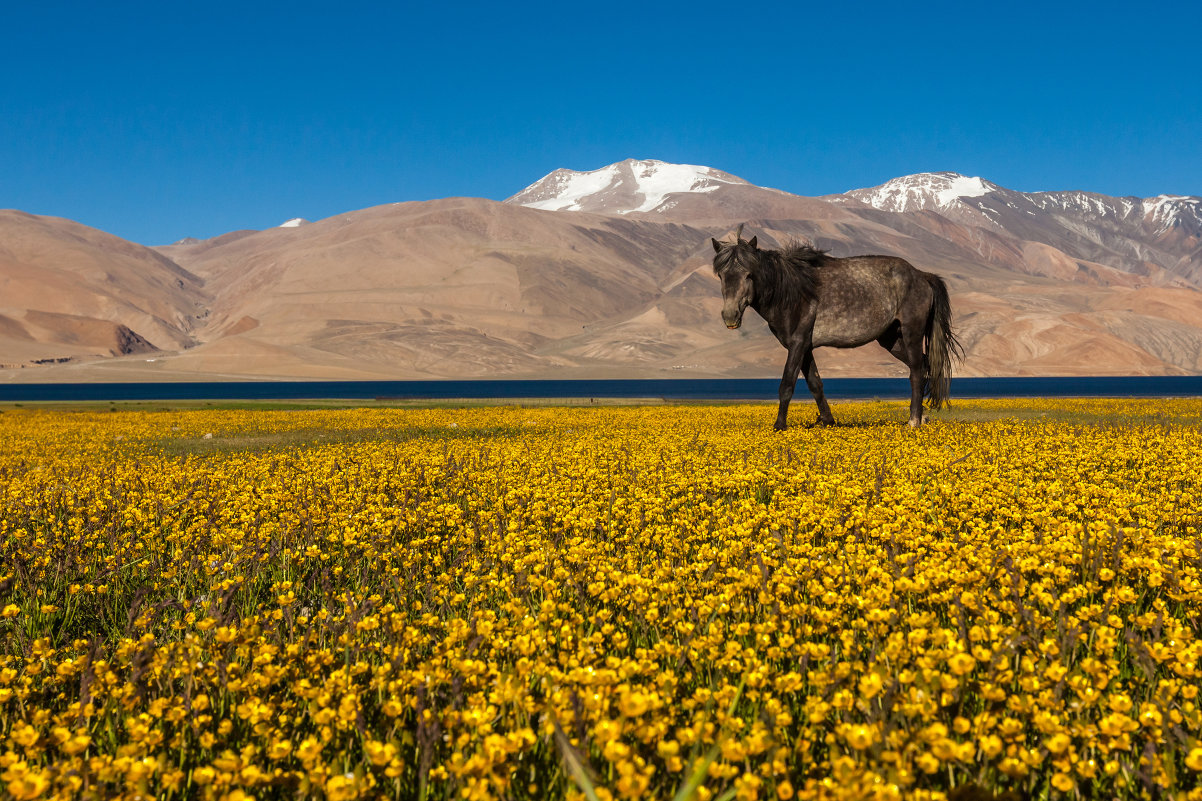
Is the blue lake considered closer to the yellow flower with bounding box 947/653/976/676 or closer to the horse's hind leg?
the horse's hind leg

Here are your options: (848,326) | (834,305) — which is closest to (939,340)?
(848,326)

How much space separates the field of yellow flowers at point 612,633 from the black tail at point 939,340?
826cm

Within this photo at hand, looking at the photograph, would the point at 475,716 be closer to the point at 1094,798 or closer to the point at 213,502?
the point at 1094,798

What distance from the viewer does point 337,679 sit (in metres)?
3.84

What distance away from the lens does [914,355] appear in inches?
786

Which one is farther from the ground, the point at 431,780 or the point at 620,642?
the point at 620,642

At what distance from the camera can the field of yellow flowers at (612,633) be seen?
3.12 m

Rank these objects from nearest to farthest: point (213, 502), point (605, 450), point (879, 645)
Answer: point (879, 645)
point (213, 502)
point (605, 450)

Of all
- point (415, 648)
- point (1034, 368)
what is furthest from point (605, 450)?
point (1034, 368)

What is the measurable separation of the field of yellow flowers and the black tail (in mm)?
8255

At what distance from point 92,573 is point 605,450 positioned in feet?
29.7

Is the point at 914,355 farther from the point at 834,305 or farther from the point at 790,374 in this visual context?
the point at 790,374

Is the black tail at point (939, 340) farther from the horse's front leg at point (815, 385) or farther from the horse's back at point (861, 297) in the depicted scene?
the horse's front leg at point (815, 385)

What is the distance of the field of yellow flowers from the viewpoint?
312cm
